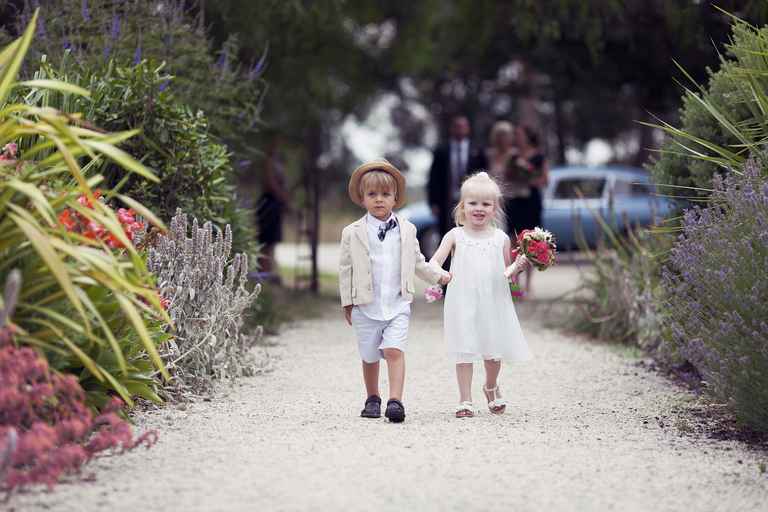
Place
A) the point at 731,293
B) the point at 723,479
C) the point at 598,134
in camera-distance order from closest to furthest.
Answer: the point at 723,479
the point at 731,293
the point at 598,134

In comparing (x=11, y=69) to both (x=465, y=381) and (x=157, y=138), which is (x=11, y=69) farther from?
(x=465, y=381)

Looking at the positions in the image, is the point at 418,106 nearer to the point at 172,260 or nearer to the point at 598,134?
the point at 598,134

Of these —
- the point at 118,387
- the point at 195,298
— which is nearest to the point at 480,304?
the point at 195,298

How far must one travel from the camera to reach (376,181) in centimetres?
604

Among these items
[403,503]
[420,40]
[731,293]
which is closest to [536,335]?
[731,293]

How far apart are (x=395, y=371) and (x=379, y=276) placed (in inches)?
19.3

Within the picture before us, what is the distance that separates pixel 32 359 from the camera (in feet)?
14.3

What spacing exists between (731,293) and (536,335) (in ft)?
15.2

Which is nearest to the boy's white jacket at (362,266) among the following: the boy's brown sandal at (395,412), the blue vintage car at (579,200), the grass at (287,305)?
the boy's brown sandal at (395,412)

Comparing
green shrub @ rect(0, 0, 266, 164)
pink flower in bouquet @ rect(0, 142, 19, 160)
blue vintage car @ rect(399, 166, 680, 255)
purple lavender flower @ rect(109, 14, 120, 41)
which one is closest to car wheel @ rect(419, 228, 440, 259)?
blue vintage car @ rect(399, 166, 680, 255)

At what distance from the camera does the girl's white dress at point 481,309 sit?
20.2 feet

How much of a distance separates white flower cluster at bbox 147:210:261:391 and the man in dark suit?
5912 millimetres

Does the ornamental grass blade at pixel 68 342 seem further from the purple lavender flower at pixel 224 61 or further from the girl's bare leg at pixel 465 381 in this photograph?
the purple lavender flower at pixel 224 61

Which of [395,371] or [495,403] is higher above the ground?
[395,371]
